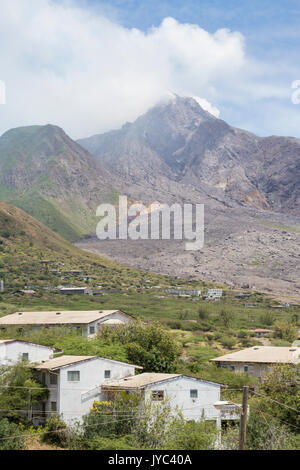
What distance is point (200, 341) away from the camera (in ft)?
239

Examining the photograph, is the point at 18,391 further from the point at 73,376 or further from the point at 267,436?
the point at 267,436

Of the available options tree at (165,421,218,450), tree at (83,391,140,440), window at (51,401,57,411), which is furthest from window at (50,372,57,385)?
tree at (165,421,218,450)

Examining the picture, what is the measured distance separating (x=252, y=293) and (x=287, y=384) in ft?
465

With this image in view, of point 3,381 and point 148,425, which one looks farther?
point 3,381

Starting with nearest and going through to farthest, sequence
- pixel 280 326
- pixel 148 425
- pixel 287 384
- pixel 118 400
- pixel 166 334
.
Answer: pixel 148 425 < pixel 118 400 < pixel 287 384 < pixel 166 334 < pixel 280 326

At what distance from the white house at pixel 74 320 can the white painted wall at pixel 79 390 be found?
19.6m

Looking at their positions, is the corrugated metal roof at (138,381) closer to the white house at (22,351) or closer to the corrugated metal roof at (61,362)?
the corrugated metal roof at (61,362)

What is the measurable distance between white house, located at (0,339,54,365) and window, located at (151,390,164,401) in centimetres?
1040

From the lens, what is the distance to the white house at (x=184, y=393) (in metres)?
32.6

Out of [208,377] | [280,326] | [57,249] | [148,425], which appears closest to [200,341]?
[280,326]

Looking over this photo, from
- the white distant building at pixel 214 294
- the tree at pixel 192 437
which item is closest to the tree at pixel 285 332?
the tree at pixel 192 437

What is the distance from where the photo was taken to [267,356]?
4819 cm

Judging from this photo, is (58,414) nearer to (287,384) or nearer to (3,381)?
(3,381)

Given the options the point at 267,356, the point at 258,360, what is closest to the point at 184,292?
the point at 267,356
